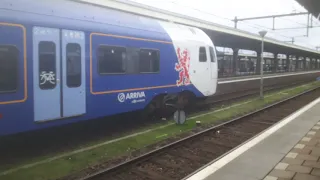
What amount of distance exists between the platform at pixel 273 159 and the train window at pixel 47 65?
10.8 feet

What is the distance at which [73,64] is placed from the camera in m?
6.98

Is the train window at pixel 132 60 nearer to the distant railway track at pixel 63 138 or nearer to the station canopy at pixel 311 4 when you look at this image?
the distant railway track at pixel 63 138

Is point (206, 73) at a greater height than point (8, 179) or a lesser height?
greater

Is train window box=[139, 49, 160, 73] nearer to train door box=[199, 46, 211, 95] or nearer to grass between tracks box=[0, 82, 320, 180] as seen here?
grass between tracks box=[0, 82, 320, 180]

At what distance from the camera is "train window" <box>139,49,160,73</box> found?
9078mm

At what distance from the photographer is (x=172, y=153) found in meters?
7.12

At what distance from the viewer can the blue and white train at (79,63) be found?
19.2 ft

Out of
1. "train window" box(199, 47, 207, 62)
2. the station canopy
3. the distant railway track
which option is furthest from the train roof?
the station canopy

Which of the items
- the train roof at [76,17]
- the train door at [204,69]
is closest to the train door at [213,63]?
the train door at [204,69]

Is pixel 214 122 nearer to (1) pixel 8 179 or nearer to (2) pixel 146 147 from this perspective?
(2) pixel 146 147

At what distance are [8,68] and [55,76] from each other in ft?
Result: 3.30

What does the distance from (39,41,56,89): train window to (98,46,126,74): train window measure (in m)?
1.38

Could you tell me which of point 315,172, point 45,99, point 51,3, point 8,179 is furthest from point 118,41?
point 315,172

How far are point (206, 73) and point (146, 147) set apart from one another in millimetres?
5370
